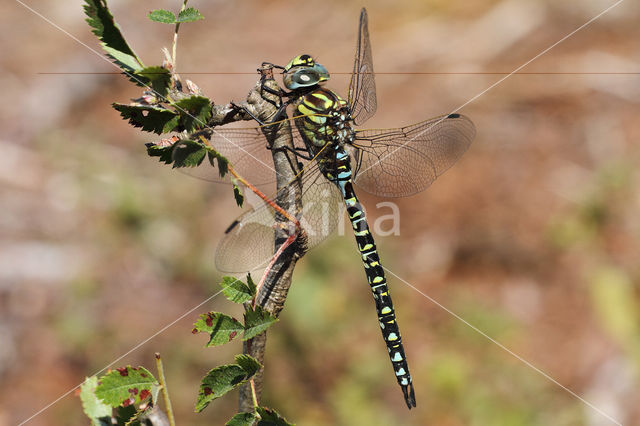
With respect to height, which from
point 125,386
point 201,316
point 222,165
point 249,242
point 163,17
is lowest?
point 125,386

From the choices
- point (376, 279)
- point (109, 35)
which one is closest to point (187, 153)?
point (109, 35)

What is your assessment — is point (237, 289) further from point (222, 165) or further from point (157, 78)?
point (157, 78)

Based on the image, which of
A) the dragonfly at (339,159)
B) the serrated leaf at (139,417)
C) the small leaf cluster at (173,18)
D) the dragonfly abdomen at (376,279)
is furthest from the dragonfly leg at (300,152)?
the serrated leaf at (139,417)

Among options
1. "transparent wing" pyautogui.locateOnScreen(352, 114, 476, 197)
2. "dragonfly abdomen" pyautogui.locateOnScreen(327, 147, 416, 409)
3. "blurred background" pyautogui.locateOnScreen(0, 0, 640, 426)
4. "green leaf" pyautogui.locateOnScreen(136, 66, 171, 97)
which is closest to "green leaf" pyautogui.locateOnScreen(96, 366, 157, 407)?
"green leaf" pyautogui.locateOnScreen(136, 66, 171, 97)

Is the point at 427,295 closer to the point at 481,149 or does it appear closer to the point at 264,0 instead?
the point at 481,149

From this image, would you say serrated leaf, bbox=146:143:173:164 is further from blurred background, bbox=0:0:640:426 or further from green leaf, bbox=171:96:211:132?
blurred background, bbox=0:0:640:426
